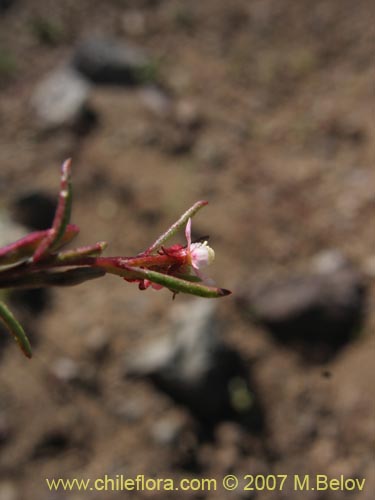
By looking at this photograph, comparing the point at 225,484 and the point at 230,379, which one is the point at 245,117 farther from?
the point at 225,484

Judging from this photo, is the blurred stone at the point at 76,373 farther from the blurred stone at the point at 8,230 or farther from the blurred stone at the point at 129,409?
the blurred stone at the point at 8,230

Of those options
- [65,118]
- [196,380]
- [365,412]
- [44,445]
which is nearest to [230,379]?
[196,380]

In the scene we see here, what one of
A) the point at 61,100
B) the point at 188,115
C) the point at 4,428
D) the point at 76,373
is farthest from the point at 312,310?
the point at 61,100

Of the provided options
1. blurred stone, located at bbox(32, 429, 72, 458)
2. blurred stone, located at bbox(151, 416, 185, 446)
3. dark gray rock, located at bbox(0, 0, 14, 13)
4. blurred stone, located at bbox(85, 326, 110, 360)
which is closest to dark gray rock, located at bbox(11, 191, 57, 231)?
blurred stone, located at bbox(85, 326, 110, 360)

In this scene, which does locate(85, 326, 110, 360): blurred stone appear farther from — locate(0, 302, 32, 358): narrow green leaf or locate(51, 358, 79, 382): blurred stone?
locate(0, 302, 32, 358): narrow green leaf

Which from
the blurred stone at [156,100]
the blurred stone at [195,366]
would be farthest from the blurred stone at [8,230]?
the blurred stone at [156,100]

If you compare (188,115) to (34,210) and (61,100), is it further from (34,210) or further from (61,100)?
(34,210)
